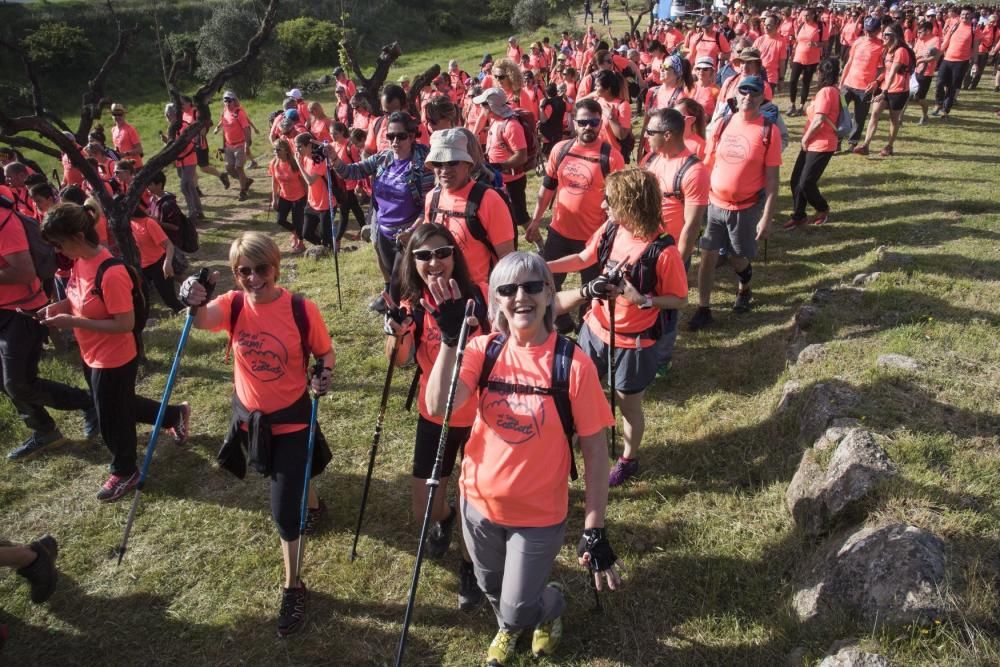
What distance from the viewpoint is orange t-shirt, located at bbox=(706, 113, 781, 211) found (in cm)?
628

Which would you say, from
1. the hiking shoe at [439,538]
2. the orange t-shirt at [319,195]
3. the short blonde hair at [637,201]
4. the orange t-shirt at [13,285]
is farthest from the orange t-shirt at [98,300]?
the orange t-shirt at [319,195]

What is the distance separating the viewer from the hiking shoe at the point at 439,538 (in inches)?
167

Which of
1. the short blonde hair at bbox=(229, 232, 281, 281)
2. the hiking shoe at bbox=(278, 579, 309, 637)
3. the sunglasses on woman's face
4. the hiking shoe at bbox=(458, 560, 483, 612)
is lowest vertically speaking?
the hiking shoe at bbox=(278, 579, 309, 637)

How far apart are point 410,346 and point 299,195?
766cm

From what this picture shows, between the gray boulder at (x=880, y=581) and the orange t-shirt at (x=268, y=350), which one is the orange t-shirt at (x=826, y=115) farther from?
the orange t-shirt at (x=268, y=350)

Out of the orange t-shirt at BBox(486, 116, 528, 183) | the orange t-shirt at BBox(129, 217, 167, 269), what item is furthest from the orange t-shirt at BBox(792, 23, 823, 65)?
the orange t-shirt at BBox(129, 217, 167, 269)


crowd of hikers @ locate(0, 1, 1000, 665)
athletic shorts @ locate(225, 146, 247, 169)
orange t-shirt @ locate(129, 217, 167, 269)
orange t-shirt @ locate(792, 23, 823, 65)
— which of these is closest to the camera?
crowd of hikers @ locate(0, 1, 1000, 665)

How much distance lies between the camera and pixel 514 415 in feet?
9.64

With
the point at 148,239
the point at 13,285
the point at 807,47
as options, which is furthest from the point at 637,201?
the point at 807,47

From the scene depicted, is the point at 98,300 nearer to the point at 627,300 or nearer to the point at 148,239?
the point at 148,239

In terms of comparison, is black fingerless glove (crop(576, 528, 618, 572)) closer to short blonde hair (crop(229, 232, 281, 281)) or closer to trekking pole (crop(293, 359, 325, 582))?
trekking pole (crop(293, 359, 325, 582))

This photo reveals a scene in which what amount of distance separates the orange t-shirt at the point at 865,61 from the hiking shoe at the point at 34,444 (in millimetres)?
13041

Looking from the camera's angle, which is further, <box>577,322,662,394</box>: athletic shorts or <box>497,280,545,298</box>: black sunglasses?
<box>577,322,662,394</box>: athletic shorts

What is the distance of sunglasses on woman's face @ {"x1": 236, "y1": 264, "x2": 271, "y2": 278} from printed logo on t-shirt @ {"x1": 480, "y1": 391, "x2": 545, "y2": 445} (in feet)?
4.95
